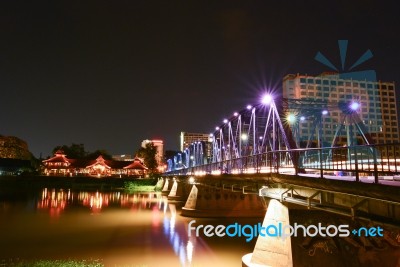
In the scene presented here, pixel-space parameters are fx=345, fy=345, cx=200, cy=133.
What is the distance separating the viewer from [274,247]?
15500mm

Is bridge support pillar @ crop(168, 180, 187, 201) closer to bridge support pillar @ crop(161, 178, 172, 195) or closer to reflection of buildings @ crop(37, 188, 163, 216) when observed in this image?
reflection of buildings @ crop(37, 188, 163, 216)

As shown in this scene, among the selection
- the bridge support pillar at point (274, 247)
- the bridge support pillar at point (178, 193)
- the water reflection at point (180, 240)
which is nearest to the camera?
the bridge support pillar at point (274, 247)

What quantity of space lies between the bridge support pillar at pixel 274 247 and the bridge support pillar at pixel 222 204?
2178 cm

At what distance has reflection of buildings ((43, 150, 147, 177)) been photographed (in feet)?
→ 394

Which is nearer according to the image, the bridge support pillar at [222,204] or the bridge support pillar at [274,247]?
the bridge support pillar at [274,247]

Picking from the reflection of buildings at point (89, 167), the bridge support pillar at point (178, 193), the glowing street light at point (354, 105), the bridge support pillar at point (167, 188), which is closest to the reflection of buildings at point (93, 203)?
the bridge support pillar at point (178, 193)

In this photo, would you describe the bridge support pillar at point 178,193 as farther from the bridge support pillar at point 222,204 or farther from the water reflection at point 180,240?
the water reflection at point 180,240

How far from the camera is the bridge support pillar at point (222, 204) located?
129 feet

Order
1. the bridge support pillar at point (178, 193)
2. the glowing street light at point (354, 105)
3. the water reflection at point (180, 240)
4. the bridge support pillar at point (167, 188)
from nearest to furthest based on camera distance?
the water reflection at point (180, 240)
the glowing street light at point (354, 105)
the bridge support pillar at point (178, 193)
the bridge support pillar at point (167, 188)

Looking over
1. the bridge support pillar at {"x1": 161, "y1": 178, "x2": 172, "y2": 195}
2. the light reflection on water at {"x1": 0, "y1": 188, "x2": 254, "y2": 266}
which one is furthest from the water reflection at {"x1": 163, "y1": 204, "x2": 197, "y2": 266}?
the bridge support pillar at {"x1": 161, "y1": 178, "x2": 172, "y2": 195}

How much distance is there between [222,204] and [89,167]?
92584 mm

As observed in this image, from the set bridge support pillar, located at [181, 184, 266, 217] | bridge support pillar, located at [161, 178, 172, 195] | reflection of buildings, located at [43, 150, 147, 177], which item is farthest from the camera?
reflection of buildings, located at [43, 150, 147, 177]

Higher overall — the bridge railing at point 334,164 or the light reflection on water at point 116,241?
the bridge railing at point 334,164

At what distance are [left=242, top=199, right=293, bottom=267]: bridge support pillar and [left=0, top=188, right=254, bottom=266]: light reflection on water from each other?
6005mm
